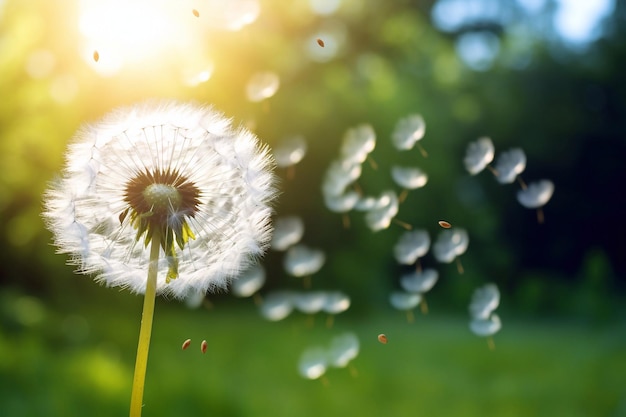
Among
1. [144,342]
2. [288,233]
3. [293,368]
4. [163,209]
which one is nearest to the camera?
[144,342]

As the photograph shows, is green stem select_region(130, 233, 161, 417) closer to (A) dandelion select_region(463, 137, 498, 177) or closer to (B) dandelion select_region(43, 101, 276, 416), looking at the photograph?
(B) dandelion select_region(43, 101, 276, 416)

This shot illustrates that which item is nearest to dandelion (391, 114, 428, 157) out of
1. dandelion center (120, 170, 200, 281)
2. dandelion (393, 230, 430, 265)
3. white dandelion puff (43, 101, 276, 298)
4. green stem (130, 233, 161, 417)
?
dandelion (393, 230, 430, 265)

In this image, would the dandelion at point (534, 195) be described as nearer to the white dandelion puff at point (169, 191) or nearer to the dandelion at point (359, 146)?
the dandelion at point (359, 146)

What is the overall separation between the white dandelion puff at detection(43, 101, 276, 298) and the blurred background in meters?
0.14

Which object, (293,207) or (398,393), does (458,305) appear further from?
(398,393)

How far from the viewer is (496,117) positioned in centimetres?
911

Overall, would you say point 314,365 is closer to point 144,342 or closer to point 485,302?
point 485,302

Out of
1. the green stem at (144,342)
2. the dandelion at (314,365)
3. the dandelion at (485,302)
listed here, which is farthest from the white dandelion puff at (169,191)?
the dandelion at (485,302)

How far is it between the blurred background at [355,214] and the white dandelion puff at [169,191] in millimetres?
141

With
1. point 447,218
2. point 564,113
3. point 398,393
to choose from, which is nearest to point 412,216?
point 447,218

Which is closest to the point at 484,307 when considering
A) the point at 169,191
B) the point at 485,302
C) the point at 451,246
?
the point at 485,302

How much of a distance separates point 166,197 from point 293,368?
4.10m

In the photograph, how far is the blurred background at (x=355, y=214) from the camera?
4.39m

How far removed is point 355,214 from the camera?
295 inches
